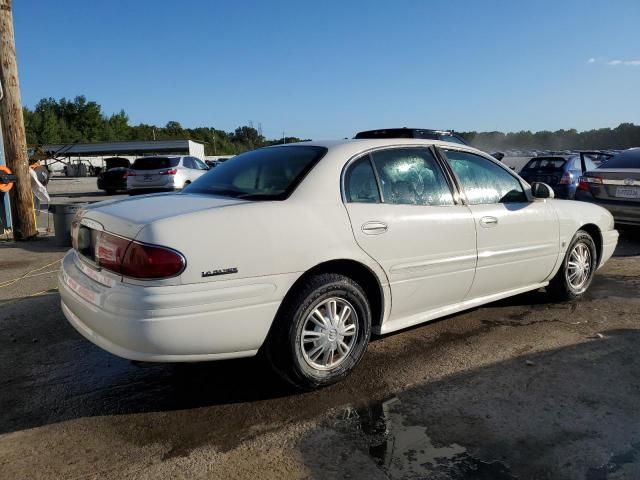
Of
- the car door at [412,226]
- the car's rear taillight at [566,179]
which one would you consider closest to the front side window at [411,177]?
the car door at [412,226]

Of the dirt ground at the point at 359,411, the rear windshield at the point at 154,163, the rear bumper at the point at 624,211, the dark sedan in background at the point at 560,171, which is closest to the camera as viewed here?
Answer: the dirt ground at the point at 359,411

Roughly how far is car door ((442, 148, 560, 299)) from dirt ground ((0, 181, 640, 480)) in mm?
455

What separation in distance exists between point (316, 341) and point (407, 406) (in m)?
0.65

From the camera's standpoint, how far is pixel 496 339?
4012 millimetres

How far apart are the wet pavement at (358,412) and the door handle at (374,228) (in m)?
0.96

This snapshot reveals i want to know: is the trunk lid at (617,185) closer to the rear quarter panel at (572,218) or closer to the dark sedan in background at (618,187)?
the dark sedan in background at (618,187)

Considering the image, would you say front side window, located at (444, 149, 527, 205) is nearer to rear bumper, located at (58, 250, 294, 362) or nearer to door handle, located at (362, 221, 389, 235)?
door handle, located at (362, 221, 389, 235)

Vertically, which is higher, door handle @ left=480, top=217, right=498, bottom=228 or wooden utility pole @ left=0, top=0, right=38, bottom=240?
wooden utility pole @ left=0, top=0, right=38, bottom=240

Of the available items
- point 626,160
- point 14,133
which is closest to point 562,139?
point 626,160

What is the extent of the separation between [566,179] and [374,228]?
10415 mm

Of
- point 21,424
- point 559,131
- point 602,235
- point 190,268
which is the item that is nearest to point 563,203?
point 602,235

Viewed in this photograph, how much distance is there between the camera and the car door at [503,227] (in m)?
3.98

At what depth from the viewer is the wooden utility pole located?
8312mm

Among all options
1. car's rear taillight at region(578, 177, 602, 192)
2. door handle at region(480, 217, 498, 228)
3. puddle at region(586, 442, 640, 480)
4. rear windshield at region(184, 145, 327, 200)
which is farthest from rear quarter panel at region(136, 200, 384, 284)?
car's rear taillight at region(578, 177, 602, 192)
